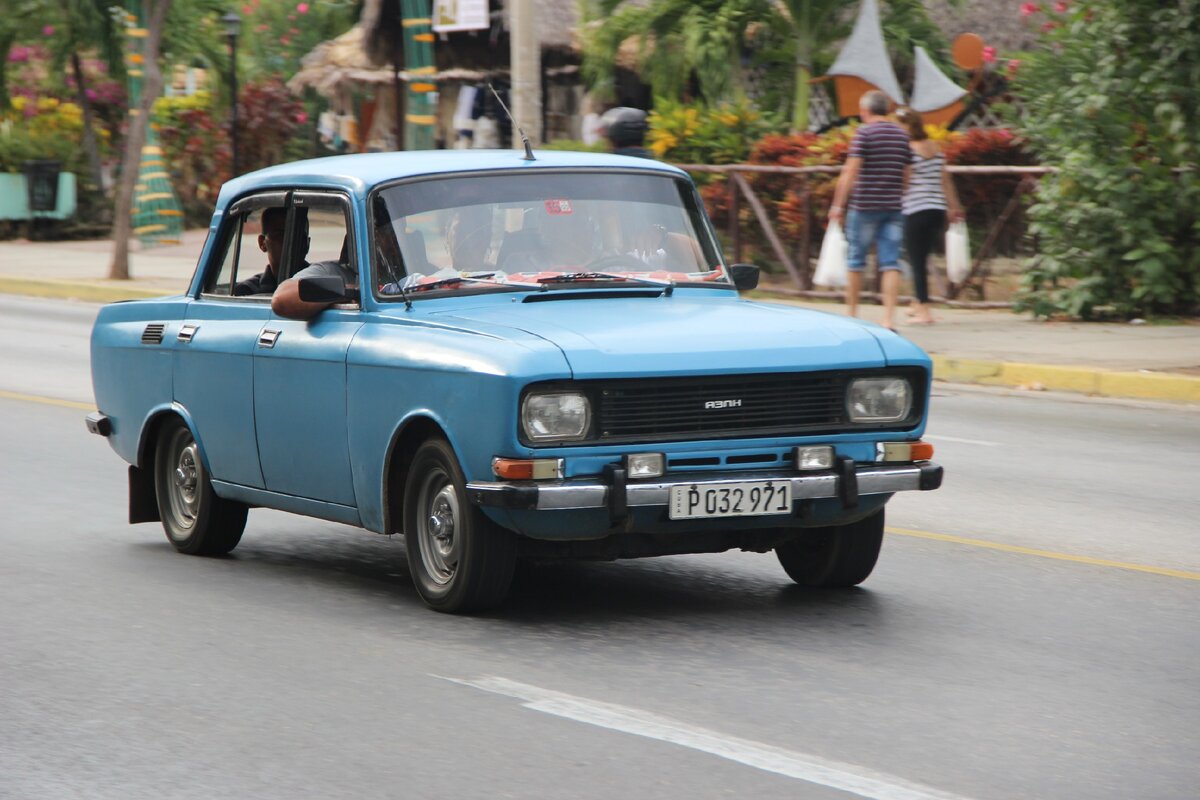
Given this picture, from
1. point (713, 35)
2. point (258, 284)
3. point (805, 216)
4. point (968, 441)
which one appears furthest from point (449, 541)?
point (713, 35)

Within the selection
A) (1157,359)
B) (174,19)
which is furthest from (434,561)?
(174,19)

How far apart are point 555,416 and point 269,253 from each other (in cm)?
229

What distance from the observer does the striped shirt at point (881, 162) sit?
16.8m

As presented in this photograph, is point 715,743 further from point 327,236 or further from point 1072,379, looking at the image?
point 1072,379

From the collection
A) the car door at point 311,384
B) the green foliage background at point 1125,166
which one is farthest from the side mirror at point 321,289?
the green foliage background at point 1125,166

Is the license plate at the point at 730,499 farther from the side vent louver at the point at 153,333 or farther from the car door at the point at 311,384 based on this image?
the side vent louver at the point at 153,333

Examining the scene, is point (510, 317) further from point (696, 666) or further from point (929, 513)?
point (929, 513)

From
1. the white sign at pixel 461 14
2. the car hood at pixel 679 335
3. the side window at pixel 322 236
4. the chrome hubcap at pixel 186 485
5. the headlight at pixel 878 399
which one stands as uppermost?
the white sign at pixel 461 14

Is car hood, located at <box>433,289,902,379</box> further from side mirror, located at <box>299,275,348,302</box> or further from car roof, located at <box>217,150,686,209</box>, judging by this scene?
car roof, located at <box>217,150,686,209</box>

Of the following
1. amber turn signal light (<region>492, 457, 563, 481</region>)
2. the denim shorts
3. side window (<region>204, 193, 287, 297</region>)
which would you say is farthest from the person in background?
amber turn signal light (<region>492, 457, 563, 481</region>)

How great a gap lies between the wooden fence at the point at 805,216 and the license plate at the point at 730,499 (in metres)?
13.4

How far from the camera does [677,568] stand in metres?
7.93

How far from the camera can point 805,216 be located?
72.1ft

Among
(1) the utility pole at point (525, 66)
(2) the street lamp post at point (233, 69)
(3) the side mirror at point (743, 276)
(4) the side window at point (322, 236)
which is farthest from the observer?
(2) the street lamp post at point (233, 69)
